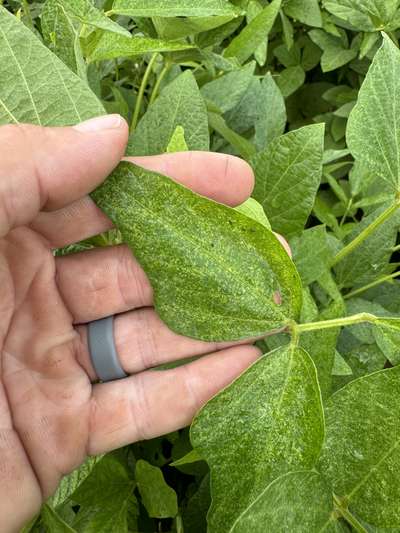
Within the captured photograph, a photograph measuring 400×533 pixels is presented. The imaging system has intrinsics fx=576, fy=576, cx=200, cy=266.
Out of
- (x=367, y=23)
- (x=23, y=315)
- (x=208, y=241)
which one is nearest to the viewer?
(x=208, y=241)

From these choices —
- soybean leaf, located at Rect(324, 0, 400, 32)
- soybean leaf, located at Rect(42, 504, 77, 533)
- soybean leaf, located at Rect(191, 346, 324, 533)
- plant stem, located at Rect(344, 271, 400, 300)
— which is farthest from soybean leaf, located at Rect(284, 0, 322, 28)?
soybean leaf, located at Rect(42, 504, 77, 533)

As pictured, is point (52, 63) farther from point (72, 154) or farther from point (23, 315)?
point (23, 315)

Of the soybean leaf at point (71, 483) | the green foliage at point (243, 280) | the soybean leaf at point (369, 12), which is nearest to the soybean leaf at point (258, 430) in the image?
the green foliage at point (243, 280)

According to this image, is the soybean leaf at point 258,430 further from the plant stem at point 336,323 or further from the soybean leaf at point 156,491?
the soybean leaf at point 156,491

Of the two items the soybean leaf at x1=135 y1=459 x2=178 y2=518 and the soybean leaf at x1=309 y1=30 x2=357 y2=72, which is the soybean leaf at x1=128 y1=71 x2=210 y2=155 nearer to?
the soybean leaf at x1=135 y1=459 x2=178 y2=518

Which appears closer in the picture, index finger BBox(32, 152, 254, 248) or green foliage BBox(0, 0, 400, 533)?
green foliage BBox(0, 0, 400, 533)

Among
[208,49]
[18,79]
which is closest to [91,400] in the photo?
[18,79]
